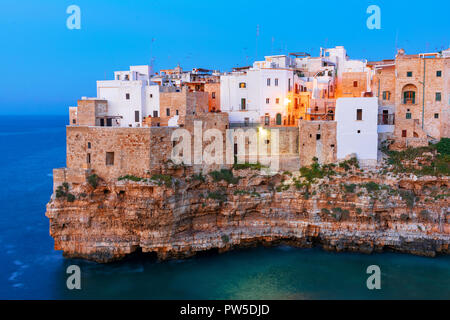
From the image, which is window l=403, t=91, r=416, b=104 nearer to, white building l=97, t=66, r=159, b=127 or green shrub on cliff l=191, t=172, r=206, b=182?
green shrub on cliff l=191, t=172, r=206, b=182

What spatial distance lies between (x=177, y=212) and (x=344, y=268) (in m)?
9.62

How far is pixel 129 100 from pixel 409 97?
62.3 feet

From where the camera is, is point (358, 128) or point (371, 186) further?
point (358, 128)

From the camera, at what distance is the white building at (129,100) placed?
95.6 feet

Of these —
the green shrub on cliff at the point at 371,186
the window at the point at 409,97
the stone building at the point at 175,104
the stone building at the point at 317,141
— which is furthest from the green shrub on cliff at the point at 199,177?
the window at the point at 409,97

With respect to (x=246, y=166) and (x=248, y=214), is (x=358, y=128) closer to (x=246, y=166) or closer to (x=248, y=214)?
(x=246, y=166)

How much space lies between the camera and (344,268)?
23422mm

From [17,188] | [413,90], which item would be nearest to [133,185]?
[413,90]

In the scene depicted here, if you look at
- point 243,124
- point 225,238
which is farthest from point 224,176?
point 243,124

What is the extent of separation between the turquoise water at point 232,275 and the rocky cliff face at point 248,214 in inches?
34.1

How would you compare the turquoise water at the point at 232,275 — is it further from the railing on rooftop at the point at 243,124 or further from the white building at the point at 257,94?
the white building at the point at 257,94

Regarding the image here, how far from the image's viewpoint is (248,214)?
87.5 feet
